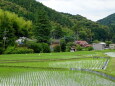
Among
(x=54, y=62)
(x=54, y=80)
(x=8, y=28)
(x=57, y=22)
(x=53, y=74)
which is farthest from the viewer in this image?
(x=57, y=22)

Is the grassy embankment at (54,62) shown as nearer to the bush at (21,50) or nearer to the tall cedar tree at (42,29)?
the bush at (21,50)

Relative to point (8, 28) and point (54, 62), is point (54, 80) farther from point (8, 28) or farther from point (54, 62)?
point (8, 28)

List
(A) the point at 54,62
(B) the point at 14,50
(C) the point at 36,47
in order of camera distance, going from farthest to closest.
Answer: (C) the point at 36,47, (B) the point at 14,50, (A) the point at 54,62

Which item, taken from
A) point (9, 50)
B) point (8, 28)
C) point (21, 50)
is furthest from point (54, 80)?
point (8, 28)

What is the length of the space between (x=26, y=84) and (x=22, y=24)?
38833 millimetres

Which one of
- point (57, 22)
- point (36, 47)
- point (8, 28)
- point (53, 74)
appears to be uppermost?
point (57, 22)

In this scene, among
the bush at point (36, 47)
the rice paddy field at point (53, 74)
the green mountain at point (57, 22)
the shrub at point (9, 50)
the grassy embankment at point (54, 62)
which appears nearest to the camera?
the rice paddy field at point (53, 74)

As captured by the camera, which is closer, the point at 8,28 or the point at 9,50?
the point at 9,50

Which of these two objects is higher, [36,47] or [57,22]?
[57,22]

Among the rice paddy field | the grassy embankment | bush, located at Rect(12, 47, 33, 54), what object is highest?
bush, located at Rect(12, 47, 33, 54)

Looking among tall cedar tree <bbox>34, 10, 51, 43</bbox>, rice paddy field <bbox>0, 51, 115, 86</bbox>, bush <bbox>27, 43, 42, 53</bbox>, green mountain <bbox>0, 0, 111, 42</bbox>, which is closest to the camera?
rice paddy field <bbox>0, 51, 115, 86</bbox>

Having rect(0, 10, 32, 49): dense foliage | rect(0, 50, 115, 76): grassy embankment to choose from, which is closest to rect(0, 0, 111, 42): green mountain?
rect(0, 10, 32, 49): dense foliage

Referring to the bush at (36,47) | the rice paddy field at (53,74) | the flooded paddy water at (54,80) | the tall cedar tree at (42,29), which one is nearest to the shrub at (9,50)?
the bush at (36,47)

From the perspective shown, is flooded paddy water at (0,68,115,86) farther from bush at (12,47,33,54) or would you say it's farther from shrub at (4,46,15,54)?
bush at (12,47,33,54)
